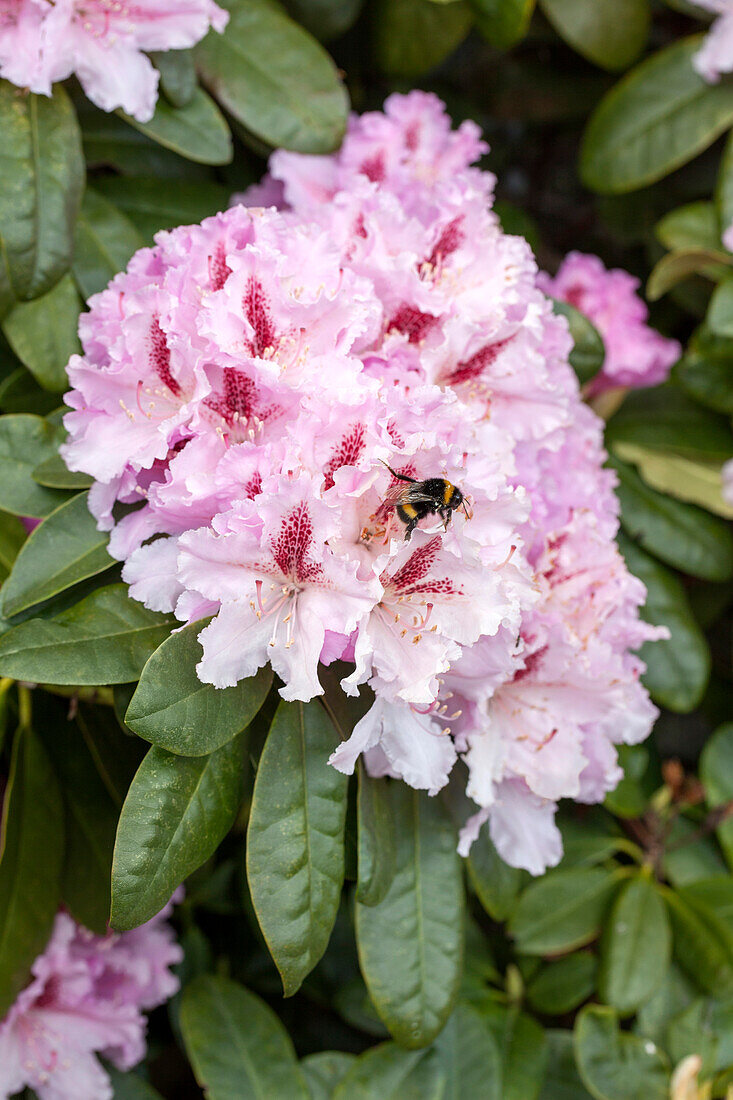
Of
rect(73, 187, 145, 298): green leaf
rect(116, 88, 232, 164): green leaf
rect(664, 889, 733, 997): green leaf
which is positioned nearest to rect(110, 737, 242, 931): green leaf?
rect(73, 187, 145, 298): green leaf

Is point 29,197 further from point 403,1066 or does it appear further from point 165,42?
point 403,1066

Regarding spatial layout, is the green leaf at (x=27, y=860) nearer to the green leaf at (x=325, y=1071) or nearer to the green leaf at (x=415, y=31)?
the green leaf at (x=325, y=1071)

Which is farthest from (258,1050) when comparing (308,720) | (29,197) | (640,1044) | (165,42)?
(165,42)

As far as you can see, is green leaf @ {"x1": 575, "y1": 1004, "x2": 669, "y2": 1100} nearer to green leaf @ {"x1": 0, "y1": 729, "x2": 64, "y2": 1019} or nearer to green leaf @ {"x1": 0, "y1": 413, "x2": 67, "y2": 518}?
green leaf @ {"x1": 0, "y1": 729, "x2": 64, "y2": 1019}

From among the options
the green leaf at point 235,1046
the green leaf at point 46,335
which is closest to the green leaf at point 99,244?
the green leaf at point 46,335

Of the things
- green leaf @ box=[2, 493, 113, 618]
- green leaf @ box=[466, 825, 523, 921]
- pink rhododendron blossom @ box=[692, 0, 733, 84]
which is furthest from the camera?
pink rhododendron blossom @ box=[692, 0, 733, 84]

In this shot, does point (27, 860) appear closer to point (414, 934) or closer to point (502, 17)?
point (414, 934)
